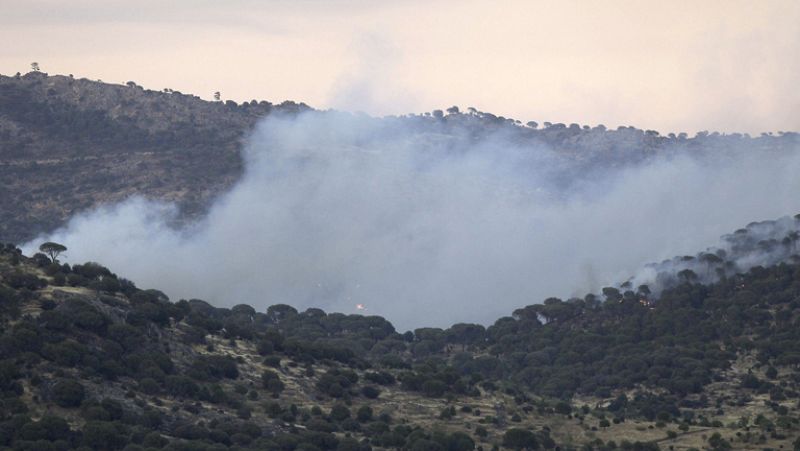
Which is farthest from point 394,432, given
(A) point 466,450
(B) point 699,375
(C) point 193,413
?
(B) point 699,375

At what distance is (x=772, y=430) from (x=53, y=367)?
219 ft

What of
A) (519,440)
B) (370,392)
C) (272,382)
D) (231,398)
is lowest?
(519,440)

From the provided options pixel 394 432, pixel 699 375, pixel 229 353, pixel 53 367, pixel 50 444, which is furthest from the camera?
pixel 699 375

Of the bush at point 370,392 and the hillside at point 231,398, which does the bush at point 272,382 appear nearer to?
the hillside at point 231,398

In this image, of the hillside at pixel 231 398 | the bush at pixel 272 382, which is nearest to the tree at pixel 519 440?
the hillside at pixel 231 398

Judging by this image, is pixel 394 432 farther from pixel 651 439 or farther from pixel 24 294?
pixel 24 294

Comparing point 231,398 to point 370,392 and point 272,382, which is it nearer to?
point 272,382

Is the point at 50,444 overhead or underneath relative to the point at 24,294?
underneath

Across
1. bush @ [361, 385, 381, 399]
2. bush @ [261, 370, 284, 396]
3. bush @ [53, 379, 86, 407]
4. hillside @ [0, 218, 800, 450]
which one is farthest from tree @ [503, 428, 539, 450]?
bush @ [53, 379, 86, 407]

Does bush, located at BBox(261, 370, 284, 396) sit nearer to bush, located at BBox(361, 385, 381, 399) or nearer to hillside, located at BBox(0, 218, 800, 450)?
hillside, located at BBox(0, 218, 800, 450)

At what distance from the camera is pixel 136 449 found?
127 m

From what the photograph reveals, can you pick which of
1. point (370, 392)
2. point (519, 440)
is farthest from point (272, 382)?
point (519, 440)

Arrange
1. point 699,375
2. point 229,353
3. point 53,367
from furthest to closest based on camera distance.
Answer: point 699,375
point 229,353
point 53,367

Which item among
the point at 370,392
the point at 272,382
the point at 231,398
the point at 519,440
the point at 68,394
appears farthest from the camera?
the point at 370,392
